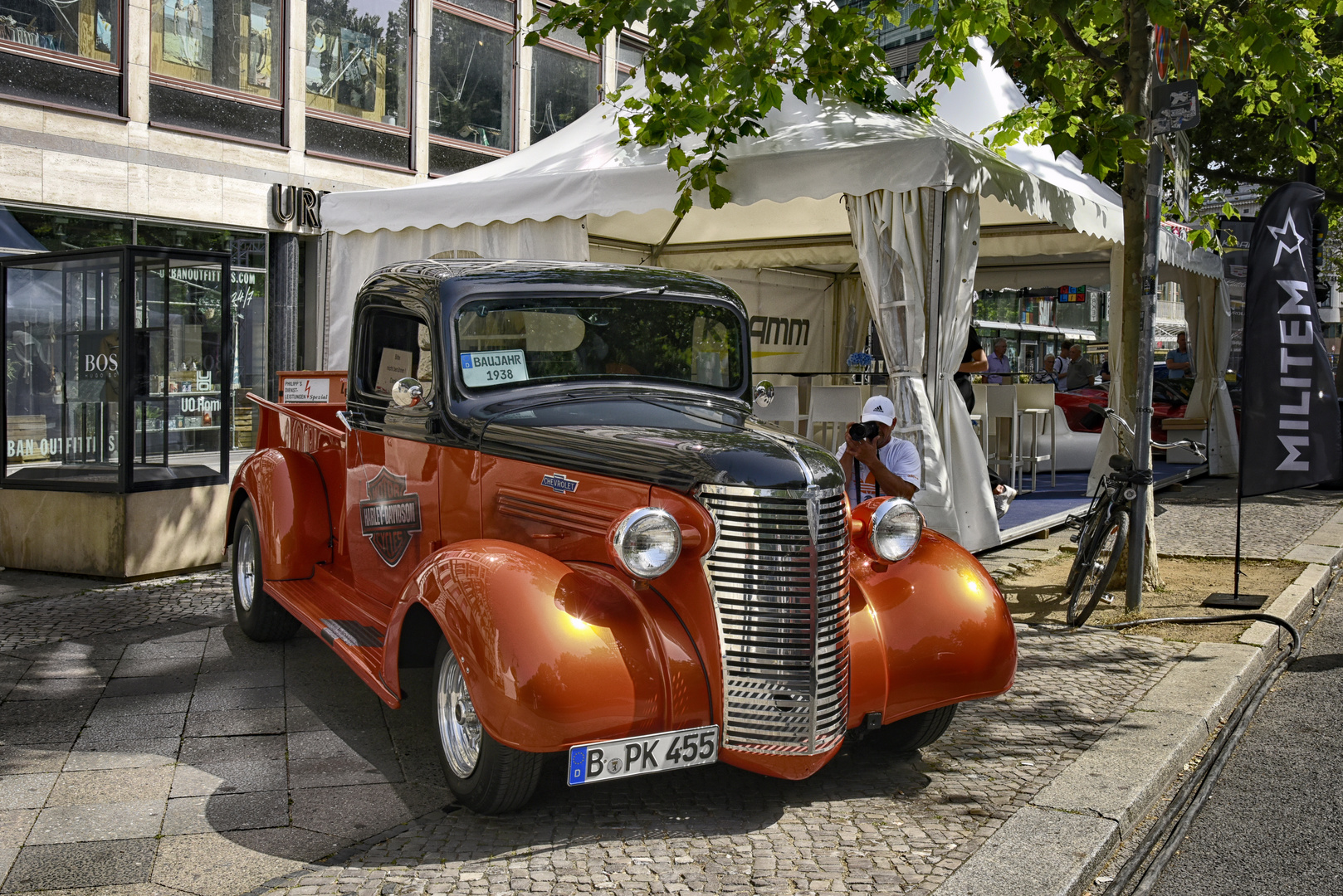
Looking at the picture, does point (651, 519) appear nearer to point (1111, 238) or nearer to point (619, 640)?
point (619, 640)

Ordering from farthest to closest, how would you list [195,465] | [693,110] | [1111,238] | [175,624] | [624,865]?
[1111,238]
[195,465]
[693,110]
[175,624]
[624,865]

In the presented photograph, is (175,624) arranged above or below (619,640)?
below

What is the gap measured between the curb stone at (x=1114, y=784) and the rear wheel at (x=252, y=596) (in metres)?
3.96

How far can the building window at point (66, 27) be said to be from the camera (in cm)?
1195

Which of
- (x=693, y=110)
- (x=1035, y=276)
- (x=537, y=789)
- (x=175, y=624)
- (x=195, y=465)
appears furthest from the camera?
(x=1035, y=276)

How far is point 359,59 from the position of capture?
15672 mm

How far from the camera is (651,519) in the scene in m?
3.55

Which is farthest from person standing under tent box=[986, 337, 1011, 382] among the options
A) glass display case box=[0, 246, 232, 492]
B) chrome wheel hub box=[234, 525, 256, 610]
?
chrome wheel hub box=[234, 525, 256, 610]

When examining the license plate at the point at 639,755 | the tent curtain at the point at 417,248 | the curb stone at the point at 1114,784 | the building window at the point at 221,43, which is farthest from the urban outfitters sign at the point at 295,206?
the license plate at the point at 639,755

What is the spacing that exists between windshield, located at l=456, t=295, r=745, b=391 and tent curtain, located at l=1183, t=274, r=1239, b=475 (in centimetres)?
1123

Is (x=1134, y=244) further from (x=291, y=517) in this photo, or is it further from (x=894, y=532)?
(x=291, y=517)

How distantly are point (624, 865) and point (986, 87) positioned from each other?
9.38 meters

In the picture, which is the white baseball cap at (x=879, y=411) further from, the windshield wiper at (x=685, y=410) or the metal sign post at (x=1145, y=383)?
the windshield wiper at (x=685, y=410)

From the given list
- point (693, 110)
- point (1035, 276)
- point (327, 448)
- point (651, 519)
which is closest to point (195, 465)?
point (327, 448)
